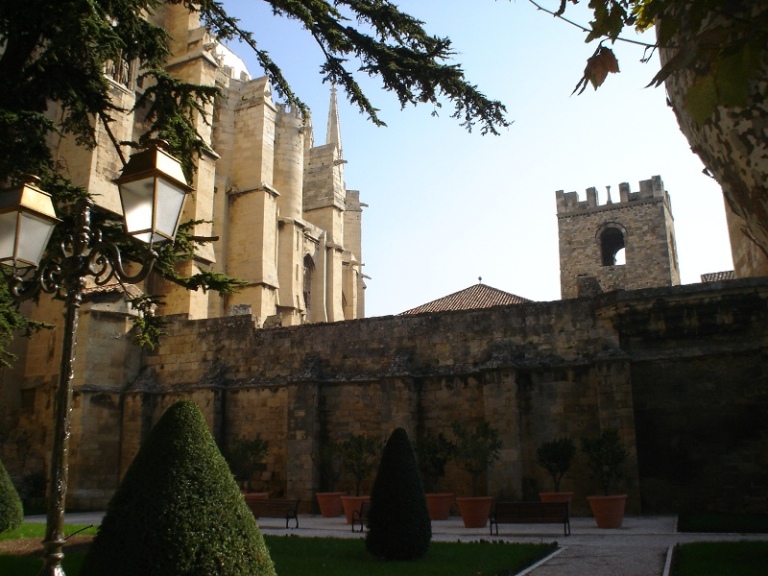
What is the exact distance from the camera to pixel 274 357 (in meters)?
17.5

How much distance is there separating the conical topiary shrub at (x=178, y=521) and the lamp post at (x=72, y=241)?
0.40 metres

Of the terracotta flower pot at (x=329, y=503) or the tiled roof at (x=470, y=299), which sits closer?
the terracotta flower pot at (x=329, y=503)

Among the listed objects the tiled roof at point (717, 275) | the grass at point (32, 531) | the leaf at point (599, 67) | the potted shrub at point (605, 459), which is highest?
the tiled roof at point (717, 275)

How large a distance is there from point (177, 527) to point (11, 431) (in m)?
16.2

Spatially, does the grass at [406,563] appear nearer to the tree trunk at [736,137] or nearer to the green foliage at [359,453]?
the green foliage at [359,453]

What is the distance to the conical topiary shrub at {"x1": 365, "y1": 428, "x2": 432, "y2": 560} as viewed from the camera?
8703 mm

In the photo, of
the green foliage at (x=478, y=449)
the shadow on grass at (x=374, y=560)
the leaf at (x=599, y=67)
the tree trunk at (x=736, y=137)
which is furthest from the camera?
the green foliage at (x=478, y=449)

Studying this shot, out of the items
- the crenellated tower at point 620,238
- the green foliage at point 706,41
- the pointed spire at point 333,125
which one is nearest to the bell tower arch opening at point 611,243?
the crenellated tower at point 620,238

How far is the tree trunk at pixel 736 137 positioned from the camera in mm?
1904

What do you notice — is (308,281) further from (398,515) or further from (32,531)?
(398,515)

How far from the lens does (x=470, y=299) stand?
26.1 meters

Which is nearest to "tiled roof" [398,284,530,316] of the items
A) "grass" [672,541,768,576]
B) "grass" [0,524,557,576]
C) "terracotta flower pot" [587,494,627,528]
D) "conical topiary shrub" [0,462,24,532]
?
"terracotta flower pot" [587,494,627,528]

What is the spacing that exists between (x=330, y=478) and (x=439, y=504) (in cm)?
304

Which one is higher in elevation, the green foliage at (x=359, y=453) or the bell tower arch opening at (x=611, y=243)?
the bell tower arch opening at (x=611, y=243)
